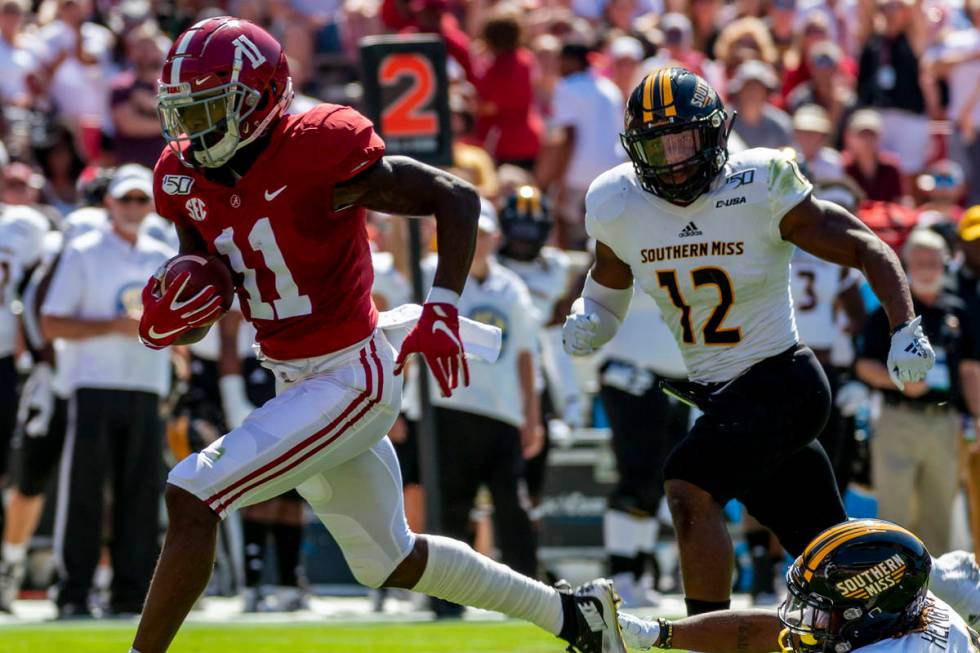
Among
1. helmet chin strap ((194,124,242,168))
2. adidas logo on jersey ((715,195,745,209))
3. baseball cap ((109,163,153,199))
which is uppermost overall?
baseball cap ((109,163,153,199))

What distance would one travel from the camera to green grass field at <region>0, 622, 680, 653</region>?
7.38 m

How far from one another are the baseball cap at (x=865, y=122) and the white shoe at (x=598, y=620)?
6.73 m

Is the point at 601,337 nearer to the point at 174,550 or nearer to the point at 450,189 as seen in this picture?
the point at 450,189

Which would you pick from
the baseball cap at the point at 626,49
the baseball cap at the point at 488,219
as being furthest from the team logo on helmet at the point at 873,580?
the baseball cap at the point at 626,49

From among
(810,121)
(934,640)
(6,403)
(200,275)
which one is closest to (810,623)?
(934,640)

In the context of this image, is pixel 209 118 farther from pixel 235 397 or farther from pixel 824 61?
pixel 824 61

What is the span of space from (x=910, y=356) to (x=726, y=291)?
62 centimetres

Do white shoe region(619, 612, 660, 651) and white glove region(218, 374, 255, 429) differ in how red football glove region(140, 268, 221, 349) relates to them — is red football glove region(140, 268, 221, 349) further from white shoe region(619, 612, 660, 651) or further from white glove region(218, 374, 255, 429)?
white glove region(218, 374, 255, 429)

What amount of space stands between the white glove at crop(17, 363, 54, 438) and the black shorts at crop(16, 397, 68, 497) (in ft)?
0.09

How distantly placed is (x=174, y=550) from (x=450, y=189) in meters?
1.24

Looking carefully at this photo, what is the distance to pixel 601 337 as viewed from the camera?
18.9 feet

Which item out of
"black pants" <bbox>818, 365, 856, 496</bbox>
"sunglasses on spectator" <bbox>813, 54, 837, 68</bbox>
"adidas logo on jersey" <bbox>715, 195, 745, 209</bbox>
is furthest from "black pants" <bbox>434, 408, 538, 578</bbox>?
"sunglasses on spectator" <bbox>813, 54, 837, 68</bbox>

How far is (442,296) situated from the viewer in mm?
5168

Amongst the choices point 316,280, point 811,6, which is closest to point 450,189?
point 316,280
